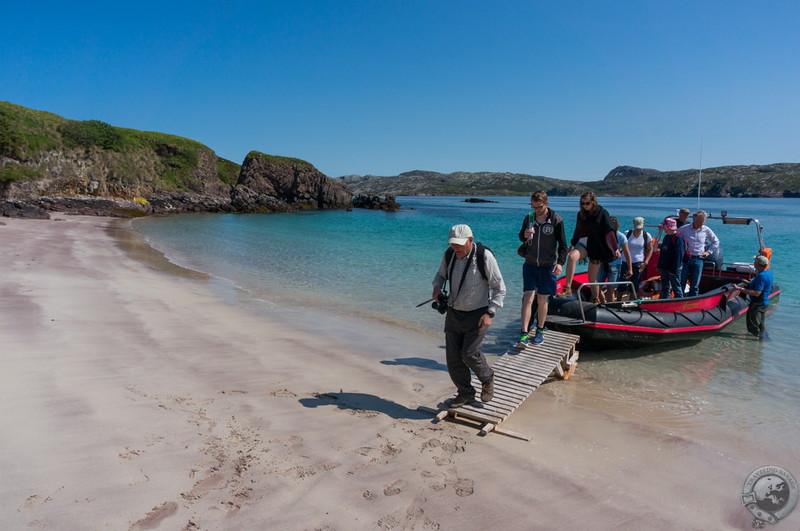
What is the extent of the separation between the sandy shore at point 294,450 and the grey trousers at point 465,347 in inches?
19.5

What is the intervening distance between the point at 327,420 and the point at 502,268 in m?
13.4

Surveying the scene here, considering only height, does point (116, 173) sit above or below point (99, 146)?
below

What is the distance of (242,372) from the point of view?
5773 mm

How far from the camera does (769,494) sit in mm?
3918

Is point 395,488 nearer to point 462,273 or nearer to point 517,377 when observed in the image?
point 462,273

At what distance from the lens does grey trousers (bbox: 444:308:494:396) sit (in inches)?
180

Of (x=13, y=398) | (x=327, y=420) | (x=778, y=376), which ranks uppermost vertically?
(x=13, y=398)

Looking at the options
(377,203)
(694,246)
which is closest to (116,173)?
(377,203)

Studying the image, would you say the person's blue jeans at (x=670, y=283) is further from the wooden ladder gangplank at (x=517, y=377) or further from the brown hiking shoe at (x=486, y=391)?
the brown hiking shoe at (x=486, y=391)

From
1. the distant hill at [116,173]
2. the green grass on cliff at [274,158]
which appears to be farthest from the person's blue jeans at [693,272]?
the green grass on cliff at [274,158]

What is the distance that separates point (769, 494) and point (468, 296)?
2.96 meters

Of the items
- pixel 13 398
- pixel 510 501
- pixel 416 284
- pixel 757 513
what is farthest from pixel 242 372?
pixel 416 284

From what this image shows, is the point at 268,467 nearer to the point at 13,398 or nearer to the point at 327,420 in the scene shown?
the point at 327,420

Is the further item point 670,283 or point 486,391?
point 670,283
